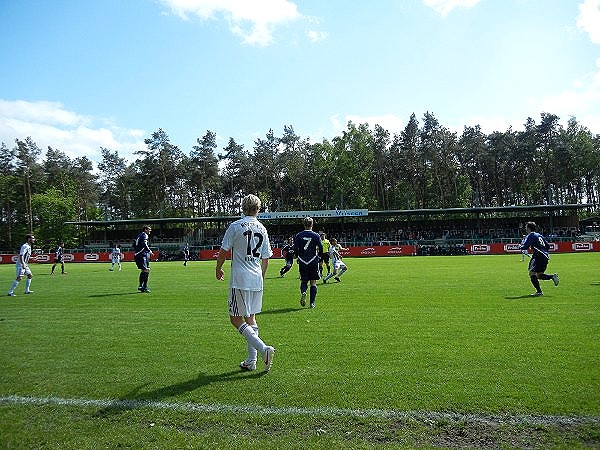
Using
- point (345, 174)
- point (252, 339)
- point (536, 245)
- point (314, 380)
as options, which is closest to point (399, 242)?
point (345, 174)

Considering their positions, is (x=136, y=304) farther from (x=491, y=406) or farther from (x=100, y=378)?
(x=491, y=406)

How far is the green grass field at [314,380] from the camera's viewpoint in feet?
12.4

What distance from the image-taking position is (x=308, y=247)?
10.9 meters

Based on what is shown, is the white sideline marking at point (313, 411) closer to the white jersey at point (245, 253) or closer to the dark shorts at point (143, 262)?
the white jersey at point (245, 253)

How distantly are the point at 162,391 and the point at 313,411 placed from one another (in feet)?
5.59

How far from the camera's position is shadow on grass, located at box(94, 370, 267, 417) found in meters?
4.41

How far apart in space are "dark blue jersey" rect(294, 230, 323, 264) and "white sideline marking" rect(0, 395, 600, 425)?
6596 mm

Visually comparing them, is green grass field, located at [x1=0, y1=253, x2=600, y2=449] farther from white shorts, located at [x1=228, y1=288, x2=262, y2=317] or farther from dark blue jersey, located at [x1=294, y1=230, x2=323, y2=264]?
dark blue jersey, located at [x1=294, y1=230, x2=323, y2=264]

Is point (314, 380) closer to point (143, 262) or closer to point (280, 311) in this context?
point (280, 311)

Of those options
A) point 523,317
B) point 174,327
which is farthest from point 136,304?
point 523,317

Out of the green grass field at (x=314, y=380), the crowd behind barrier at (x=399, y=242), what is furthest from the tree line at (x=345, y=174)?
the green grass field at (x=314, y=380)

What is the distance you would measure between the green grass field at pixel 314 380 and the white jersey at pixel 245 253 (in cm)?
107

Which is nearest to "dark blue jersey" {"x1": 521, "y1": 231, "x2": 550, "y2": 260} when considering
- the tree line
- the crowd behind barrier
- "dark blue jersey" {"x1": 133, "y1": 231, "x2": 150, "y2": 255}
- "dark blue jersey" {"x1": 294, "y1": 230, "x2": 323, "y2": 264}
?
"dark blue jersey" {"x1": 294, "y1": 230, "x2": 323, "y2": 264}

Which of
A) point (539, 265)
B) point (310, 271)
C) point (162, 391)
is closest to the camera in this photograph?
point (162, 391)
